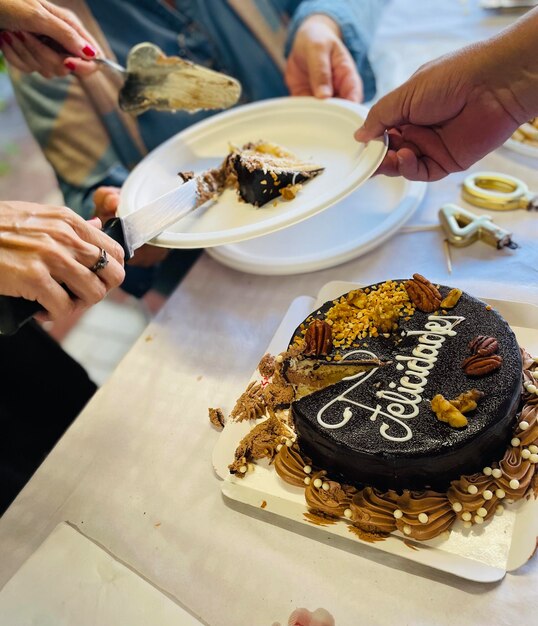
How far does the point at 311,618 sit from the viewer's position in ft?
2.72

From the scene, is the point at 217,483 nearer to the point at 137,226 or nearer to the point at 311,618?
the point at 311,618

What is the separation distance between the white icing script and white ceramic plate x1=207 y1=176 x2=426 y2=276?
0.39 metres

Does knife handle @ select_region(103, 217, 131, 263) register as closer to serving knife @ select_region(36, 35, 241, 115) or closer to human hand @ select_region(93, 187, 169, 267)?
human hand @ select_region(93, 187, 169, 267)

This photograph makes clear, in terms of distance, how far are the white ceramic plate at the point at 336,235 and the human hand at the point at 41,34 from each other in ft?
2.06

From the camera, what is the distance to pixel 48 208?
968 mm

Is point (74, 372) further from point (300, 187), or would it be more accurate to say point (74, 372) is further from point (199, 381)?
point (300, 187)

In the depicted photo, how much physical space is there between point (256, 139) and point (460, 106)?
0.61 m

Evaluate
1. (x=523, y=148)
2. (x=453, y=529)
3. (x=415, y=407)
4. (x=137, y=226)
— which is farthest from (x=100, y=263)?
(x=523, y=148)

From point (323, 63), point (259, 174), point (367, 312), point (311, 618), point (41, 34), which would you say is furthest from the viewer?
point (323, 63)

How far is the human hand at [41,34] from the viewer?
4.42 ft

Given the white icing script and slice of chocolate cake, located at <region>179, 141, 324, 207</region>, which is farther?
slice of chocolate cake, located at <region>179, 141, 324, 207</region>

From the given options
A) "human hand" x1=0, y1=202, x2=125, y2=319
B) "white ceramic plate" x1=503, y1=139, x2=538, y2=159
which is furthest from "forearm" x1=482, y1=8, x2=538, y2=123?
"human hand" x1=0, y1=202, x2=125, y2=319

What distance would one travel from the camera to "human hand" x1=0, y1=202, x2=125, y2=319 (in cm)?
90

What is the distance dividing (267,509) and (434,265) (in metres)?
0.69
